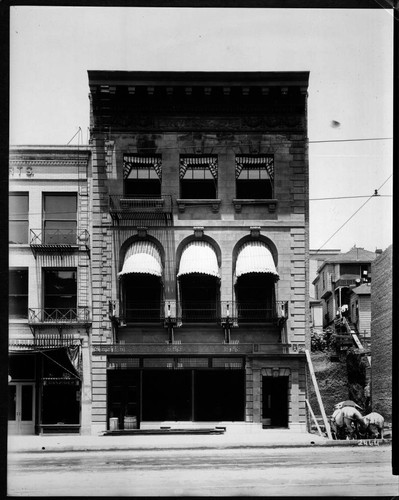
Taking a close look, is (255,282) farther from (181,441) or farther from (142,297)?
(181,441)

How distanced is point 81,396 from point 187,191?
478 cm

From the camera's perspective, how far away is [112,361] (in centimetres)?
1519

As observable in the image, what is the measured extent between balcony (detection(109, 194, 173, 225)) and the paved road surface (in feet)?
15.5

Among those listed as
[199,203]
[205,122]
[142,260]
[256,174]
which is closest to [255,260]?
[199,203]

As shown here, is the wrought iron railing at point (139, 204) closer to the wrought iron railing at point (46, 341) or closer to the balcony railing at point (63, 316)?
the balcony railing at point (63, 316)

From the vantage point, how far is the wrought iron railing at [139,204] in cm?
1545

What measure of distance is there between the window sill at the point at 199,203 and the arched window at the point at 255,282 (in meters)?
1.03

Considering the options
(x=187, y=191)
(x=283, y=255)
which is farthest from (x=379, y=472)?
(x=187, y=191)

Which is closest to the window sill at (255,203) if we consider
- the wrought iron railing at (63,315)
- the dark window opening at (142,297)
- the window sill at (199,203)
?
the window sill at (199,203)

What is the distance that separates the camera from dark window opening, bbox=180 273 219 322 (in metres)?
15.5

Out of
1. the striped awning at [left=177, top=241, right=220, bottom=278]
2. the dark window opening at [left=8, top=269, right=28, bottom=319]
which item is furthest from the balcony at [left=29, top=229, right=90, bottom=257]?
the striped awning at [left=177, top=241, right=220, bottom=278]

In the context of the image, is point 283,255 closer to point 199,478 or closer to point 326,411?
point 326,411

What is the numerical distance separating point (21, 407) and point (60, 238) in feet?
11.5

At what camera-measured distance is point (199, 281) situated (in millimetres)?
15609
